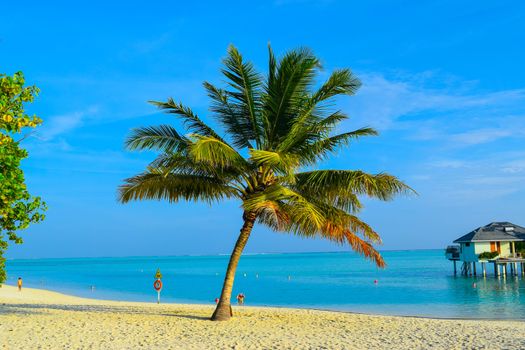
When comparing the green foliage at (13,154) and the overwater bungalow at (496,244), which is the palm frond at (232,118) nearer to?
the green foliage at (13,154)

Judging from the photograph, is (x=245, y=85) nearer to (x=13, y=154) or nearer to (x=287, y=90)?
(x=287, y=90)

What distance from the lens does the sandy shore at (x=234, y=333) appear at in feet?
35.9

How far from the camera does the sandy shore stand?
1095 centimetres

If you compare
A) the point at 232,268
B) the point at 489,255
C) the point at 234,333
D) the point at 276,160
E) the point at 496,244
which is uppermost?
the point at 276,160

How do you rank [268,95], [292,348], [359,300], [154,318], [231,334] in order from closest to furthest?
[292,348] → [231,334] → [268,95] → [154,318] → [359,300]

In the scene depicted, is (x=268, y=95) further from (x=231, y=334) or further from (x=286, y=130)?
(x=231, y=334)

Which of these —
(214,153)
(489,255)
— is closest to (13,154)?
(214,153)

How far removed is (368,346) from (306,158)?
16.6 ft

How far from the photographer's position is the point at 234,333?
12414mm

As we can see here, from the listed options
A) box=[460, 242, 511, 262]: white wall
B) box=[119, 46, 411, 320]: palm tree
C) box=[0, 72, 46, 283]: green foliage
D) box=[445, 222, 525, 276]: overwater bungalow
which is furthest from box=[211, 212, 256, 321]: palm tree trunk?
box=[460, 242, 511, 262]: white wall

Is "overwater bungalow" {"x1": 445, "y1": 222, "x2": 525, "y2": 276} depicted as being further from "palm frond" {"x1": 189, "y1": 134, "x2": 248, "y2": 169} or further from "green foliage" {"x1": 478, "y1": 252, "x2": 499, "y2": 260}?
"palm frond" {"x1": 189, "y1": 134, "x2": 248, "y2": 169}

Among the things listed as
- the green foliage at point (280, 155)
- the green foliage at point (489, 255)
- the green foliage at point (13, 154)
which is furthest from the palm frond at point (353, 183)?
the green foliage at point (489, 255)

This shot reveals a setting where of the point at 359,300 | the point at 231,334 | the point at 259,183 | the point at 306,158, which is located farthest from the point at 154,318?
the point at 359,300

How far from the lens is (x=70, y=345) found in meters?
10.6
